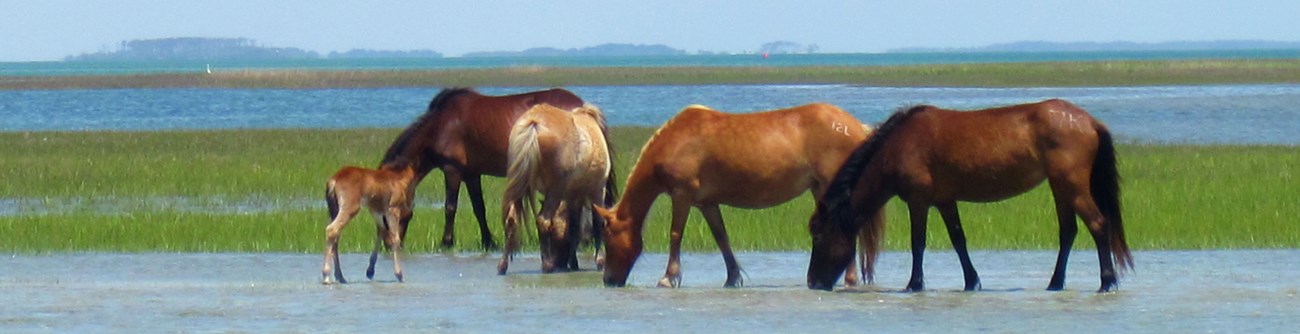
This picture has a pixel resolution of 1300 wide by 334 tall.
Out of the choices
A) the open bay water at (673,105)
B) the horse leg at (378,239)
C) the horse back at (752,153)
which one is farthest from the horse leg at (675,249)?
the open bay water at (673,105)

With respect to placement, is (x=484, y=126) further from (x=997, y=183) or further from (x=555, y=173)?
(x=997, y=183)

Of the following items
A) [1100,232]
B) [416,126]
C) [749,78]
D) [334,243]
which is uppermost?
[416,126]

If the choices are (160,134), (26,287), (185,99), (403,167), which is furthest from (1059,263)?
(185,99)

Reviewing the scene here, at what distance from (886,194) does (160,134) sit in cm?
2347

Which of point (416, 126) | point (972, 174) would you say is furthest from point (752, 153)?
point (416, 126)

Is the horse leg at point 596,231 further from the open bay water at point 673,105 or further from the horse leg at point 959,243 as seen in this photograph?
the open bay water at point 673,105

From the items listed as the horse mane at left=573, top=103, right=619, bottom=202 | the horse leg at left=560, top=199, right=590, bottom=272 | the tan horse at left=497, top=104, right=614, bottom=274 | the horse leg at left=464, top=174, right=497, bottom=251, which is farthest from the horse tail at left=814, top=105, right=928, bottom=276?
the horse leg at left=464, top=174, right=497, bottom=251

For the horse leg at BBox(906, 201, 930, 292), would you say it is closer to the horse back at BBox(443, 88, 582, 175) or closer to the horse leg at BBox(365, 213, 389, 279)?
the horse leg at BBox(365, 213, 389, 279)

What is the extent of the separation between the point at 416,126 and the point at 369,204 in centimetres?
213

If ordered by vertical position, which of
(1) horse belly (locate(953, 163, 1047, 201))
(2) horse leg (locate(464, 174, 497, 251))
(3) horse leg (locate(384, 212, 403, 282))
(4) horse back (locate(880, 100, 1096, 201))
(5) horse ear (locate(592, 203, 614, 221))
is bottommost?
(2) horse leg (locate(464, 174, 497, 251))

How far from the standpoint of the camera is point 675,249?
38.2 feet

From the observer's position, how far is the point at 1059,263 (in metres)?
10.9

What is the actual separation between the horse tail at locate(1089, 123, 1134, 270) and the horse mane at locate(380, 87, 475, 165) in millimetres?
5208

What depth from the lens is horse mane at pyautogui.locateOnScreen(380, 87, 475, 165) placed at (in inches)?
556
